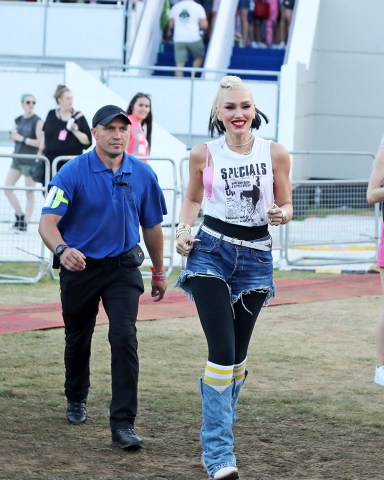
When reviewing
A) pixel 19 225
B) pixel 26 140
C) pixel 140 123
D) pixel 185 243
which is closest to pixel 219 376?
pixel 185 243

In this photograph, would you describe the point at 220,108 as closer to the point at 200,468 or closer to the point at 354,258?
the point at 200,468

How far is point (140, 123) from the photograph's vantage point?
13484 millimetres

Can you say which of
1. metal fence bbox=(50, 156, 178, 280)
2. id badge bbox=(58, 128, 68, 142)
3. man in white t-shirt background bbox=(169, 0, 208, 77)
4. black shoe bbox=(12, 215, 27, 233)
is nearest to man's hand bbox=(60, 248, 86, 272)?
metal fence bbox=(50, 156, 178, 280)

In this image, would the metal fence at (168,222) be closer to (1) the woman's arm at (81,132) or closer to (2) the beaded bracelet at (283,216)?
(1) the woman's arm at (81,132)

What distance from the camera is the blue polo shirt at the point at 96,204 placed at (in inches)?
260

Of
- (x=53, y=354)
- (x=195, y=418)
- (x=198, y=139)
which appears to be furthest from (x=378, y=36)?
(x=195, y=418)

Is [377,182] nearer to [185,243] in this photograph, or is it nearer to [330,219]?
[185,243]

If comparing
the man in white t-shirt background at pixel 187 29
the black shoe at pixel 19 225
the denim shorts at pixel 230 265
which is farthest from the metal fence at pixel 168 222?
the man in white t-shirt background at pixel 187 29

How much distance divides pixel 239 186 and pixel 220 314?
2.26 ft

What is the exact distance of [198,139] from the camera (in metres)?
20.7

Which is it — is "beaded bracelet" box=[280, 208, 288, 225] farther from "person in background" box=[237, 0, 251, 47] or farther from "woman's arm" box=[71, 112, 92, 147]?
"person in background" box=[237, 0, 251, 47]

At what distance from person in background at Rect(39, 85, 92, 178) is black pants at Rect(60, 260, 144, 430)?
826cm

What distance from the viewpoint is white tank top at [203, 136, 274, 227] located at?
6.07m

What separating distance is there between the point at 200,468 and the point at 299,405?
5.06 feet
